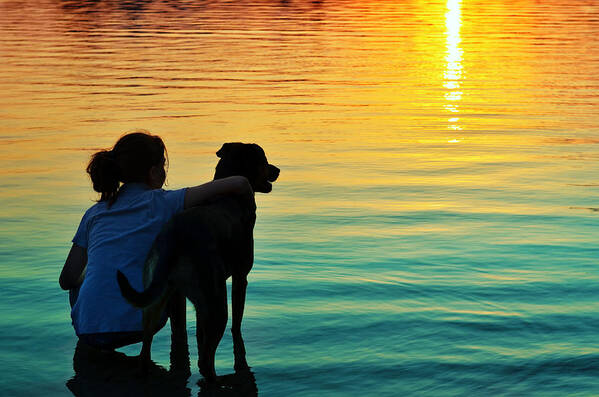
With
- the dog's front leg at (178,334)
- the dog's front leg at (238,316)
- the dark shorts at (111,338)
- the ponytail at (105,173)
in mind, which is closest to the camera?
the ponytail at (105,173)

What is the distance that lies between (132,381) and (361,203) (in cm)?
461

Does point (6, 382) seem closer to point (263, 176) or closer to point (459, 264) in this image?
point (263, 176)

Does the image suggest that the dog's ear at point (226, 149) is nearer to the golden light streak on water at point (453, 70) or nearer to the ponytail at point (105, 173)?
the ponytail at point (105, 173)

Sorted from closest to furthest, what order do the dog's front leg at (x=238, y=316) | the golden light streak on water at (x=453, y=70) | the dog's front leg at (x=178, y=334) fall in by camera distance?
the dog's front leg at (x=238, y=316)
the dog's front leg at (x=178, y=334)
the golden light streak on water at (x=453, y=70)

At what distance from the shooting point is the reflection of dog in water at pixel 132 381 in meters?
4.68

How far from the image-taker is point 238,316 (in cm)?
509

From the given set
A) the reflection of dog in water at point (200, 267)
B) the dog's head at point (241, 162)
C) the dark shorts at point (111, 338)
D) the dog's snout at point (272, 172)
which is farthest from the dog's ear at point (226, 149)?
the dark shorts at point (111, 338)

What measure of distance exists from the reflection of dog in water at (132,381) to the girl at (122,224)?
0.67ft

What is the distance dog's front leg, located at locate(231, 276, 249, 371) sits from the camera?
4887mm

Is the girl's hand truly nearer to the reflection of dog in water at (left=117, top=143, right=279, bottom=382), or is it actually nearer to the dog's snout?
the reflection of dog in water at (left=117, top=143, right=279, bottom=382)

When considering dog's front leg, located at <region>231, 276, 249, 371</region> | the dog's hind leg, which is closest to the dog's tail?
the dog's hind leg

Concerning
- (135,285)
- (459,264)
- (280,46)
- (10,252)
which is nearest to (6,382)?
(135,285)

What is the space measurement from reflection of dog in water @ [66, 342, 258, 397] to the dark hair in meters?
0.91

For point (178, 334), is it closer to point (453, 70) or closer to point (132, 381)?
point (132, 381)
